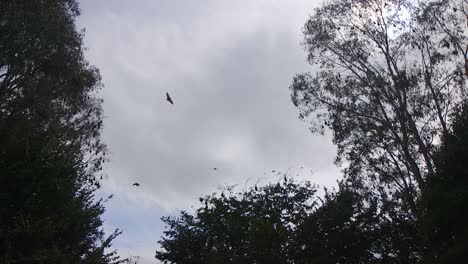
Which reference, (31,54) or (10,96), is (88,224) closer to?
(10,96)

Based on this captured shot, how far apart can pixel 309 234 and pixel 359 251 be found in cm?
225

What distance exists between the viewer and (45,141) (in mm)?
12039

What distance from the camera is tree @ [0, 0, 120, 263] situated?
33.9ft

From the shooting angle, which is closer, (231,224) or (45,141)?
(45,141)

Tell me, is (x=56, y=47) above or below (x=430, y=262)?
above

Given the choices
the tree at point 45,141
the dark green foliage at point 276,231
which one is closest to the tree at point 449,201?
the dark green foliage at point 276,231

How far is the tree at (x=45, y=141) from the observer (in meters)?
10.3

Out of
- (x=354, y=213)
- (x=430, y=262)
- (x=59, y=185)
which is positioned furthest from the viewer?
(x=354, y=213)

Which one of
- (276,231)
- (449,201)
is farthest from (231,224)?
(449,201)

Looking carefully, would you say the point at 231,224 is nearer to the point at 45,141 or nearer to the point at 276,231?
the point at 276,231

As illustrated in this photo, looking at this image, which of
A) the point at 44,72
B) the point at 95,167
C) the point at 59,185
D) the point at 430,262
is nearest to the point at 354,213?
the point at 430,262

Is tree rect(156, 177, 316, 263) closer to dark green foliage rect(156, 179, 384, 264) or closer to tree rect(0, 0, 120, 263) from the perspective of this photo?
dark green foliage rect(156, 179, 384, 264)

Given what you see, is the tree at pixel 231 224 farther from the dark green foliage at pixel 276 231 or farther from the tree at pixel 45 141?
the tree at pixel 45 141

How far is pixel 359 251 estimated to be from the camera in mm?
19219
